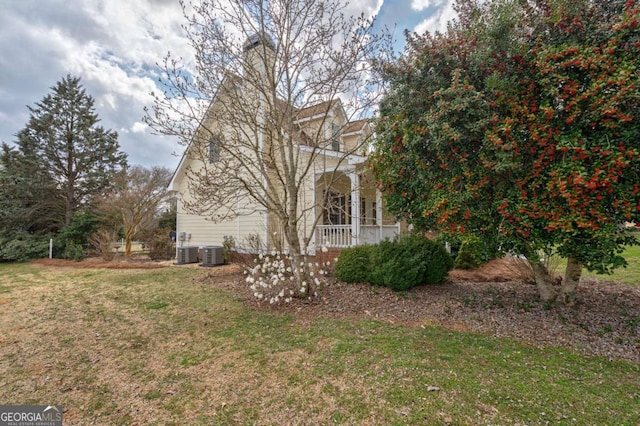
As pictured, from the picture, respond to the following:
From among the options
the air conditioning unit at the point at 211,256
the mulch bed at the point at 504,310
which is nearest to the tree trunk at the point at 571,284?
the mulch bed at the point at 504,310

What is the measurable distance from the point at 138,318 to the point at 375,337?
4.33m

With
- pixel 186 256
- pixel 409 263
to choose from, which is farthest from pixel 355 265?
pixel 186 256

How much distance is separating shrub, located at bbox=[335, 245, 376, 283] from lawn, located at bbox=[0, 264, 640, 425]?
6.68 ft

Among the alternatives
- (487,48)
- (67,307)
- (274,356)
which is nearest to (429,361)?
(274,356)

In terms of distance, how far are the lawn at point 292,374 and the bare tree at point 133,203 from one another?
10.5 metres

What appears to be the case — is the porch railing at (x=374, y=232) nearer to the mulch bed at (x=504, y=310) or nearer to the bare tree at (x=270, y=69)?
the mulch bed at (x=504, y=310)

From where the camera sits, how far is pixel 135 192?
15258 millimetres

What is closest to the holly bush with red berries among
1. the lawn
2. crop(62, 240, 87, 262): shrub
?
the lawn

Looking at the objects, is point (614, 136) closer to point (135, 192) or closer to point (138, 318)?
point (138, 318)

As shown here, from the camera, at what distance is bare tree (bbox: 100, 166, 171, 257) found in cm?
1459

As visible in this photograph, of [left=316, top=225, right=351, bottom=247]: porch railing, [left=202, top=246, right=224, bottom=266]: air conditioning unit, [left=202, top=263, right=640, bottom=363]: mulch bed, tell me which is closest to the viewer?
[left=202, top=263, right=640, bottom=363]: mulch bed

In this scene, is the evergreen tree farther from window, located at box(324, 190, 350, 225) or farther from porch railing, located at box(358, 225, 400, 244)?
porch railing, located at box(358, 225, 400, 244)

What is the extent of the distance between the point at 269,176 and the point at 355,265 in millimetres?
4955

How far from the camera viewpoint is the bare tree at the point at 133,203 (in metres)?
14.6
